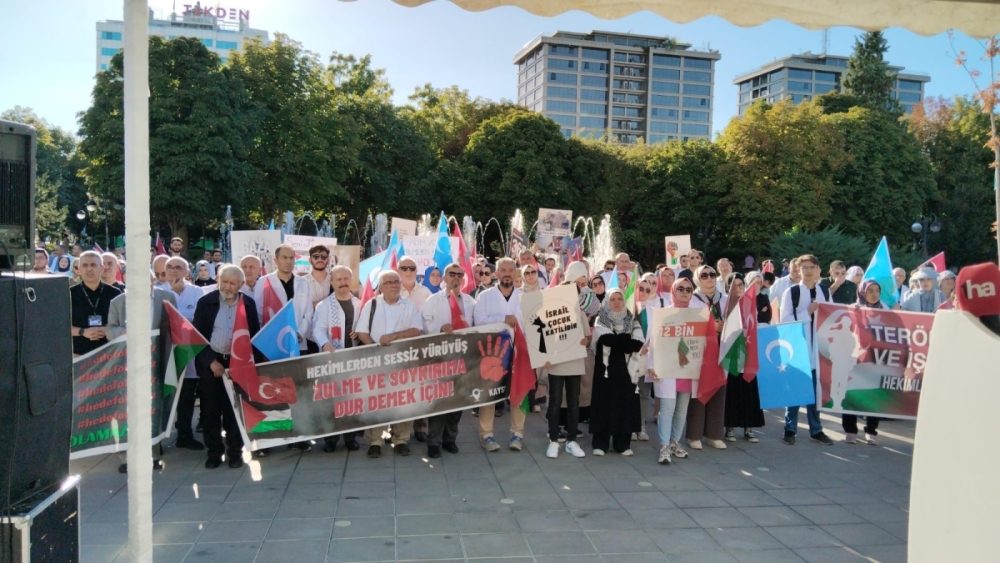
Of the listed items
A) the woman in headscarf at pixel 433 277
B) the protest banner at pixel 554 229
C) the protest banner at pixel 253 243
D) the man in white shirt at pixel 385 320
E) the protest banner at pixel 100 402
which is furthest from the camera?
the protest banner at pixel 554 229

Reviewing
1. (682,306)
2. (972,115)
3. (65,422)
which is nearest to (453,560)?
(65,422)

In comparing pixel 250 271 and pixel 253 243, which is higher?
pixel 253 243

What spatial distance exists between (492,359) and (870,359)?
419cm

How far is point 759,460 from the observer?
7.30m

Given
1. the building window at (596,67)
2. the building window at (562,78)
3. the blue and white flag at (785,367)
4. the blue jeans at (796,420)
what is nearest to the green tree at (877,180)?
the blue jeans at (796,420)

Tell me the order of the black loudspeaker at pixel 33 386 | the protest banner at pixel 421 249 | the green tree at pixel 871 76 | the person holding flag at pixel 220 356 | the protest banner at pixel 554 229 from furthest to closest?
1. the green tree at pixel 871 76
2. the protest banner at pixel 554 229
3. the protest banner at pixel 421 249
4. the person holding flag at pixel 220 356
5. the black loudspeaker at pixel 33 386

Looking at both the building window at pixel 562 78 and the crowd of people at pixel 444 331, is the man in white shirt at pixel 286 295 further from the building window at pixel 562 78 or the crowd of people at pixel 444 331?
the building window at pixel 562 78

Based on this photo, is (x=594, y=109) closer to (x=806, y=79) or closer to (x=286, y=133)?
(x=806, y=79)

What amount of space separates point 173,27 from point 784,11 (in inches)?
5382

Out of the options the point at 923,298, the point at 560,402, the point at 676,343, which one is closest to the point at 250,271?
the point at 560,402

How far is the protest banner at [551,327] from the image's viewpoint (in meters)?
7.20

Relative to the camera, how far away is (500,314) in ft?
24.9

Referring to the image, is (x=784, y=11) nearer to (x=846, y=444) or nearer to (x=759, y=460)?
(x=759, y=460)

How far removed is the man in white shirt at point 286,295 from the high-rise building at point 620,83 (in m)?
128
